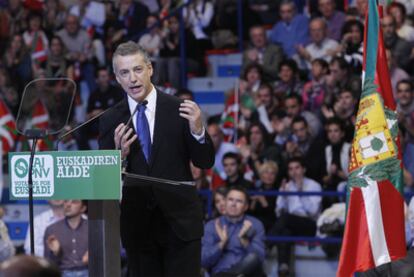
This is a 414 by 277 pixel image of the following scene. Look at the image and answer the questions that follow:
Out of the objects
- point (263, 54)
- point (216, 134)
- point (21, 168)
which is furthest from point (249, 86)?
point (21, 168)

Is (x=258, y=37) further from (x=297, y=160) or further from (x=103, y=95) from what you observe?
(x=297, y=160)

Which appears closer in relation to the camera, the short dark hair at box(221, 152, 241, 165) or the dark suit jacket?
the dark suit jacket

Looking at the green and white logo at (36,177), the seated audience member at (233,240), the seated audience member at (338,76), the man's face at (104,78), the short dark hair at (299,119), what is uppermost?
the man's face at (104,78)

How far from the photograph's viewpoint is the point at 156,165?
16.5 ft

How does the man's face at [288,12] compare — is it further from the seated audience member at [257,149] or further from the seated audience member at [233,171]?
the seated audience member at [233,171]

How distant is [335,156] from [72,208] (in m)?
2.84

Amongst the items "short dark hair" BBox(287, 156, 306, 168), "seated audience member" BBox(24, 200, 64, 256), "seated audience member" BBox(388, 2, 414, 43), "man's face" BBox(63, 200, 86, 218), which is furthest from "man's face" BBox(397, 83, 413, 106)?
"seated audience member" BBox(24, 200, 64, 256)

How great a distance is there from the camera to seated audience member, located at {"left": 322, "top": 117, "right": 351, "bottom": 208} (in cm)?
976

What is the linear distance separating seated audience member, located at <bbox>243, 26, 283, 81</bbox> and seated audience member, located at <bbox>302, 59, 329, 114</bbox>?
744 millimetres

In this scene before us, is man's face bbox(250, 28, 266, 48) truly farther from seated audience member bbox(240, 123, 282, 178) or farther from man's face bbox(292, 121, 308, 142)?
man's face bbox(292, 121, 308, 142)

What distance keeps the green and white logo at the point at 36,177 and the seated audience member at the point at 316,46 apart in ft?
22.7

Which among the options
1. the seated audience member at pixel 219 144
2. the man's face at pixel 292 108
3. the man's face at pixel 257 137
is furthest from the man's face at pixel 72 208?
the man's face at pixel 292 108

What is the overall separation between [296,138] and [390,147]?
4.11 meters

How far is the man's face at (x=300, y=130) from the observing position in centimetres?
1039
